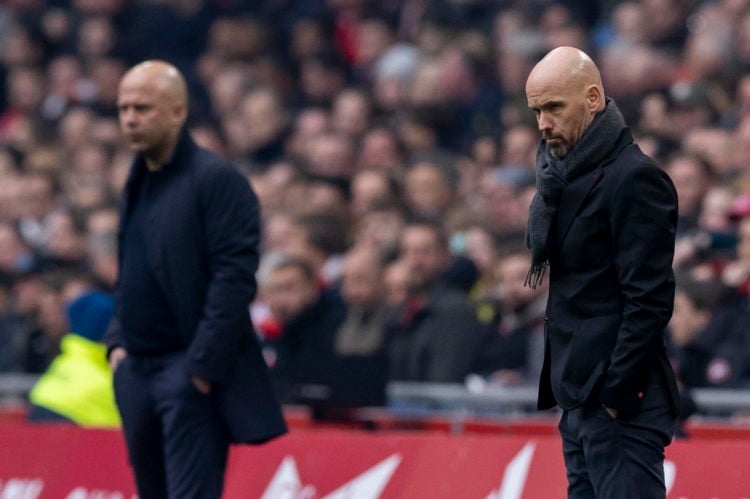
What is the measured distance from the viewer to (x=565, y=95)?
5.86m

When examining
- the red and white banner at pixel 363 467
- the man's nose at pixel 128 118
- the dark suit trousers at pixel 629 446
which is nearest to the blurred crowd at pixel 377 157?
the red and white banner at pixel 363 467

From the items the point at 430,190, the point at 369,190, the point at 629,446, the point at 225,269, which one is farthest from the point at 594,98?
the point at 369,190

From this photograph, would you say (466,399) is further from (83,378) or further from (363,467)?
(83,378)

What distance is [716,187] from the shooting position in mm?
10578

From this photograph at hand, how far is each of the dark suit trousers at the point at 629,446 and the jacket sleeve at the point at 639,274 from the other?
0.07 metres

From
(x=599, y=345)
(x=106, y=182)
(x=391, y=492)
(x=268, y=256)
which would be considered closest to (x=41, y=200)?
(x=106, y=182)

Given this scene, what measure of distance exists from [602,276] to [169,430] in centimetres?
243

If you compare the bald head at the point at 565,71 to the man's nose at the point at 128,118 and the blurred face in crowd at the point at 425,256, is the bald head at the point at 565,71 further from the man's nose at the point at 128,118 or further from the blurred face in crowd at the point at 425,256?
the blurred face in crowd at the point at 425,256

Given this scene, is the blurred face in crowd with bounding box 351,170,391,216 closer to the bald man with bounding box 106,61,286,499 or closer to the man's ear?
the bald man with bounding box 106,61,286,499

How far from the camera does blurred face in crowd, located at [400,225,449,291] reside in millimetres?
11227

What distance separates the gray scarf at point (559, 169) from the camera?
588 cm

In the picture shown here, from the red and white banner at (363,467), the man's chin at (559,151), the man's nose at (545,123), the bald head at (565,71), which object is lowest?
the red and white banner at (363,467)

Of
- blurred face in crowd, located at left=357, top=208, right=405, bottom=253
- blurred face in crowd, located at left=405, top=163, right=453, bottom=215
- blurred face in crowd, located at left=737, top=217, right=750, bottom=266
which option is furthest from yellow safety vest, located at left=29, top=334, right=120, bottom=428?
blurred face in crowd, located at left=737, top=217, right=750, bottom=266

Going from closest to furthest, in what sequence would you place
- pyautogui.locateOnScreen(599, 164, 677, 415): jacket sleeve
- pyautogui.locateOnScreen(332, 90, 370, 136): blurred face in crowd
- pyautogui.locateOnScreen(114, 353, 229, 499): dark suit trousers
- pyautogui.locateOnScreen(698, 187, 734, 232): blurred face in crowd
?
pyautogui.locateOnScreen(599, 164, 677, 415): jacket sleeve → pyautogui.locateOnScreen(114, 353, 229, 499): dark suit trousers → pyautogui.locateOnScreen(698, 187, 734, 232): blurred face in crowd → pyautogui.locateOnScreen(332, 90, 370, 136): blurred face in crowd
